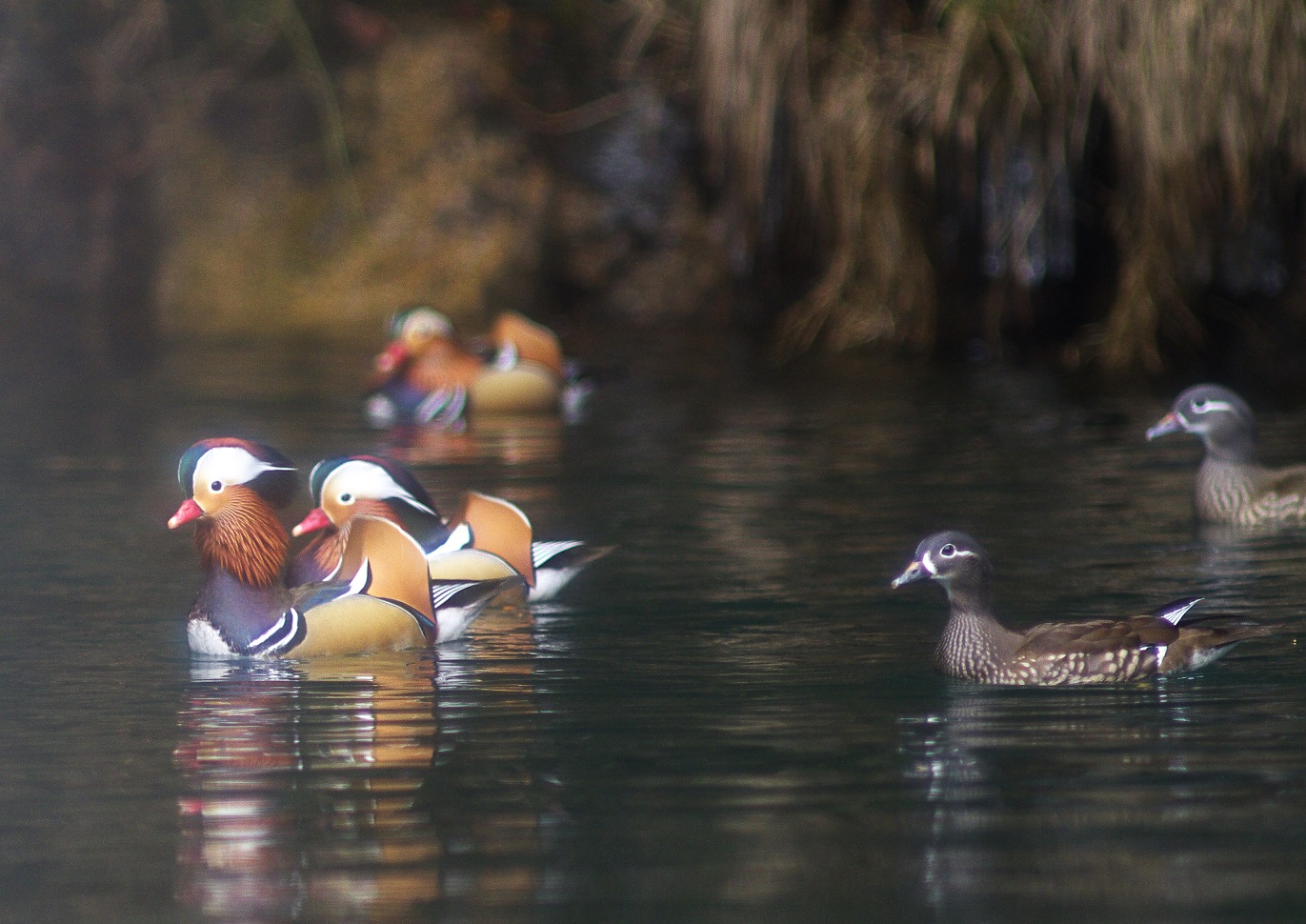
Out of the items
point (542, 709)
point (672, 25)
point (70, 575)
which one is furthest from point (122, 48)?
point (542, 709)

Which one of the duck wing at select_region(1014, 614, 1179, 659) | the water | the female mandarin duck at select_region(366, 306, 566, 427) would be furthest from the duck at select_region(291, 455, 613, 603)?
the female mandarin duck at select_region(366, 306, 566, 427)

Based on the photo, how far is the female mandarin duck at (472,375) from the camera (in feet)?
39.6

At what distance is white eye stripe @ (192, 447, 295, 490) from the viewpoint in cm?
611

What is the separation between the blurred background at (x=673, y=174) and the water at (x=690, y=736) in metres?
3.21

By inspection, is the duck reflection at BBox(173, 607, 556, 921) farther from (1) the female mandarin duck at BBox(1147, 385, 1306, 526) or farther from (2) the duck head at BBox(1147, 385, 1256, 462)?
(2) the duck head at BBox(1147, 385, 1256, 462)

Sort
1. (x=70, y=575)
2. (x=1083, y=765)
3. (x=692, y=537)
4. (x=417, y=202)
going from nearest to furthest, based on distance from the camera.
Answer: (x=1083, y=765) → (x=70, y=575) → (x=692, y=537) → (x=417, y=202)

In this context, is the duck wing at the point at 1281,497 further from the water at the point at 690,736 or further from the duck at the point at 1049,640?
the duck at the point at 1049,640

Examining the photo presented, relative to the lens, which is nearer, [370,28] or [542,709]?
[542,709]

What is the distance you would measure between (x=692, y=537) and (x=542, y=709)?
8.63 feet

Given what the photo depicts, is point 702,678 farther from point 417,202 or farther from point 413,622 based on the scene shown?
point 417,202

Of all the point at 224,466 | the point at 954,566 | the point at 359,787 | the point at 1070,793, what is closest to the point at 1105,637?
the point at 954,566

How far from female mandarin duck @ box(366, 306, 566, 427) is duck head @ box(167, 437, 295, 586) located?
582cm

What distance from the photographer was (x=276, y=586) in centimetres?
614

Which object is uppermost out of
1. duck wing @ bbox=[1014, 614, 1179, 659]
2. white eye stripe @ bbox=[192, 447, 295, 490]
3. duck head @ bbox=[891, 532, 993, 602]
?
white eye stripe @ bbox=[192, 447, 295, 490]
